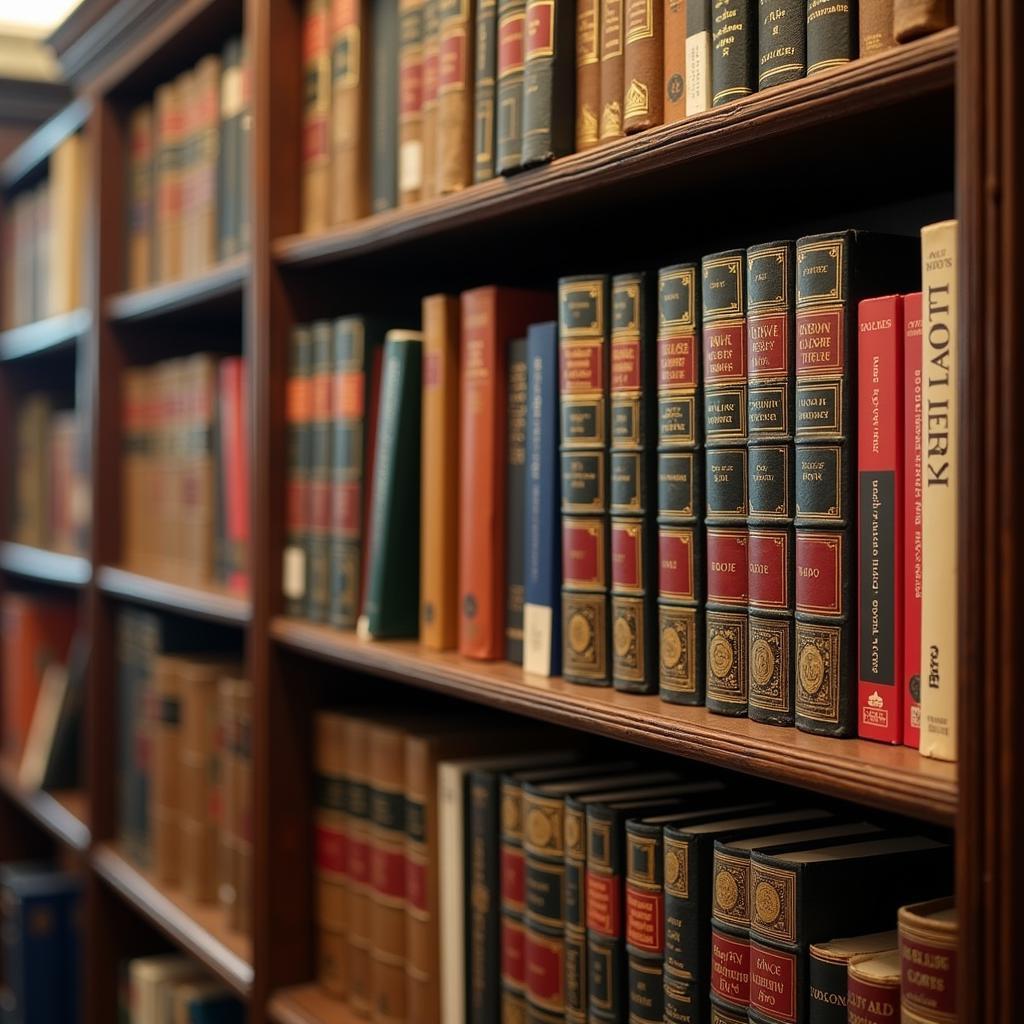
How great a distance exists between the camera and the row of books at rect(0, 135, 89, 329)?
7.00 ft

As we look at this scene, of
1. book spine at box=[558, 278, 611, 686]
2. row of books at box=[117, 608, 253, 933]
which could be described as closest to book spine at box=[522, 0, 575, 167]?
book spine at box=[558, 278, 611, 686]

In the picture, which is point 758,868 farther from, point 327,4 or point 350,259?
point 327,4

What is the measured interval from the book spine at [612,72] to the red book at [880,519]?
0.28 meters

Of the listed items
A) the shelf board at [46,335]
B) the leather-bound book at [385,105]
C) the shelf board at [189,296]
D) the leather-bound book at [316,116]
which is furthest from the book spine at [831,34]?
the shelf board at [46,335]

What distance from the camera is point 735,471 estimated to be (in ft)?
2.85

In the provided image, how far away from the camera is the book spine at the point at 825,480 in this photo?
0.79m

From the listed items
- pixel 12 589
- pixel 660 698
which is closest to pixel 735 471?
pixel 660 698

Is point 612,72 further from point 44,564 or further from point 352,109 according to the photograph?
point 44,564

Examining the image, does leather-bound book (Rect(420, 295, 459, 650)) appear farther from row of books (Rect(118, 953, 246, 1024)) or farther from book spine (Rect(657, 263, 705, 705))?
row of books (Rect(118, 953, 246, 1024))

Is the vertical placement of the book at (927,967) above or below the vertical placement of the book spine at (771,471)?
below

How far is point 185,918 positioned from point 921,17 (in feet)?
A: 4.45

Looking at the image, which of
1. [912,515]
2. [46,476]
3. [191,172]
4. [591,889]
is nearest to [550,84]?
[912,515]

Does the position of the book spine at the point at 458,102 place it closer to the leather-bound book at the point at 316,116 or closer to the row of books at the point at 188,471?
the leather-bound book at the point at 316,116

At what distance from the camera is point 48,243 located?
228cm
